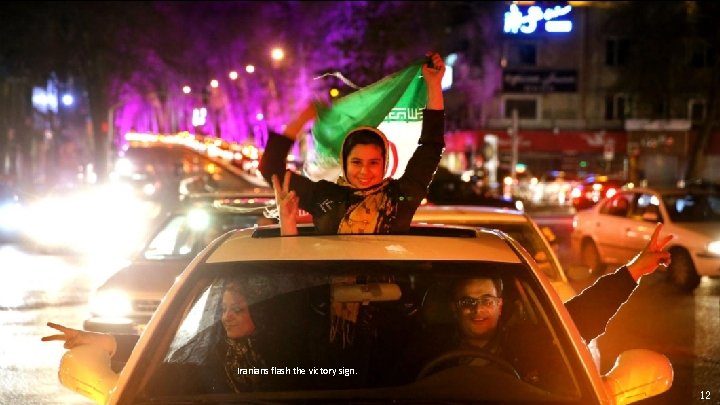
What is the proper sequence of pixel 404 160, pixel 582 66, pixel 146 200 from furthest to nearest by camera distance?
pixel 582 66 < pixel 146 200 < pixel 404 160

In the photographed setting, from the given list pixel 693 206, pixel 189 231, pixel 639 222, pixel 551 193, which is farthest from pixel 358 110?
pixel 551 193

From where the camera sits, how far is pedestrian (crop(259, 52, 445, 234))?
5082mm

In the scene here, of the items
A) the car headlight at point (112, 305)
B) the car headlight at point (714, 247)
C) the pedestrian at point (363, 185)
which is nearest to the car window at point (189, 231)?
the car headlight at point (112, 305)

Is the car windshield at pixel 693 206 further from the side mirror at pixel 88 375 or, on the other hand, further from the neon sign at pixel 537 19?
the side mirror at pixel 88 375

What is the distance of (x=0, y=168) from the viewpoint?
54.2m

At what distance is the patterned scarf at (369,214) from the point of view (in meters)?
5.06

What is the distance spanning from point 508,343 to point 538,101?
5984 cm

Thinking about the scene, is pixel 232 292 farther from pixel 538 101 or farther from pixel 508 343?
pixel 538 101

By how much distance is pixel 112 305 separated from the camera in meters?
10.1

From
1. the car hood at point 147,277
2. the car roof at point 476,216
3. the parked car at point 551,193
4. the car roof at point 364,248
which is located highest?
the car roof at point 364,248

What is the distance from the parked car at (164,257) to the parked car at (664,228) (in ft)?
24.8

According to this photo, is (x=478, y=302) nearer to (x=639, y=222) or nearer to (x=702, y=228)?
(x=702, y=228)

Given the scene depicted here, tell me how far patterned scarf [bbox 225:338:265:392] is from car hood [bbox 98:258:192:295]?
558 cm

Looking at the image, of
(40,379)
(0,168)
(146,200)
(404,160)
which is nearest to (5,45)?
(0,168)
